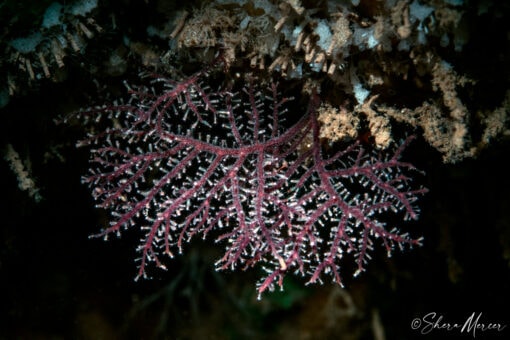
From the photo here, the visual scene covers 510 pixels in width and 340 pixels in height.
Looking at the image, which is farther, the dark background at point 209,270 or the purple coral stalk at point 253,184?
the dark background at point 209,270

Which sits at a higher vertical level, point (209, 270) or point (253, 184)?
point (253, 184)

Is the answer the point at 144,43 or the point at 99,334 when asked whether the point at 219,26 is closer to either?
the point at 144,43

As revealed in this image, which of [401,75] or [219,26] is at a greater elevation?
[219,26]

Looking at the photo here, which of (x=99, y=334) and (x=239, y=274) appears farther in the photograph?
(x=239, y=274)

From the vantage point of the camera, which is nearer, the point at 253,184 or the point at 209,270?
the point at 253,184

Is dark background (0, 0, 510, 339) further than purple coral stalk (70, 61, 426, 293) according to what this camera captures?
Yes

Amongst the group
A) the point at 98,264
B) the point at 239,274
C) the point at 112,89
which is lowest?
the point at 239,274

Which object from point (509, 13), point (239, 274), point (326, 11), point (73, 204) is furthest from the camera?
point (239, 274)

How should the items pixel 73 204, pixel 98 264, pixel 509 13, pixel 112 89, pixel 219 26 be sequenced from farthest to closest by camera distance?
1. pixel 98 264
2. pixel 73 204
3. pixel 112 89
4. pixel 219 26
5. pixel 509 13

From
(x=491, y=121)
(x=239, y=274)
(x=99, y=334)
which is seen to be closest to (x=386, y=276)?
(x=239, y=274)

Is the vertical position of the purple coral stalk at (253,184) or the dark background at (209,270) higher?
the purple coral stalk at (253,184)

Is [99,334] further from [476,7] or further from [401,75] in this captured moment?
[476,7]
